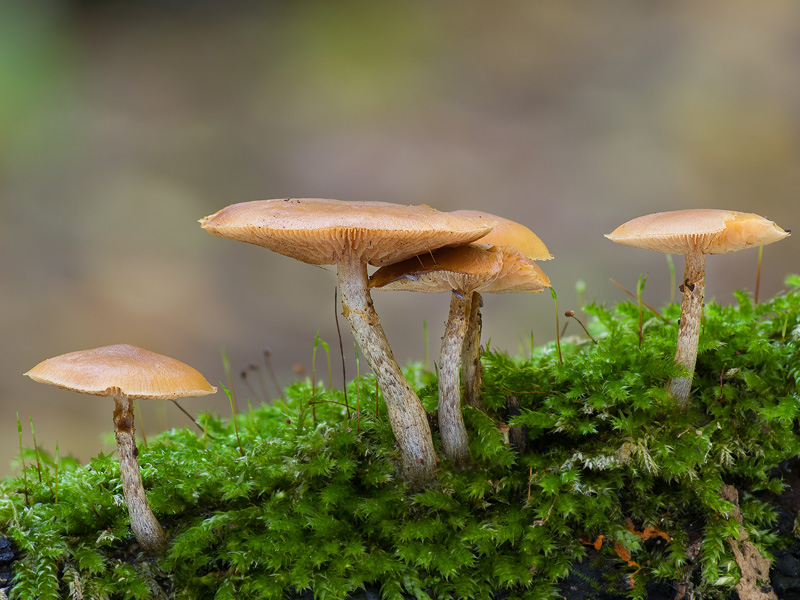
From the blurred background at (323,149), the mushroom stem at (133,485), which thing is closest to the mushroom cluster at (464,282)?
the mushroom stem at (133,485)

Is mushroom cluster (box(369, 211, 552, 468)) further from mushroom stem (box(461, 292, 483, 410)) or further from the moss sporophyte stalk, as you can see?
the moss sporophyte stalk

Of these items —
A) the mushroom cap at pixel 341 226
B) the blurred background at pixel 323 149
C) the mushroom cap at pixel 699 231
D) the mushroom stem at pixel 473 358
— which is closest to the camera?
the mushroom cap at pixel 341 226

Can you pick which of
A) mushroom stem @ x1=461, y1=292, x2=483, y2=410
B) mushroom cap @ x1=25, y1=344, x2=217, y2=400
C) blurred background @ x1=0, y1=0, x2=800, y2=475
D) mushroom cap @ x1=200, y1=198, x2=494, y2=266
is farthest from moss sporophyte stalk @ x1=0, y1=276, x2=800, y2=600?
blurred background @ x1=0, y1=0, x2=800, y2=475

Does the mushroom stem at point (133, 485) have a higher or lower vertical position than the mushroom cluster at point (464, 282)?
lower

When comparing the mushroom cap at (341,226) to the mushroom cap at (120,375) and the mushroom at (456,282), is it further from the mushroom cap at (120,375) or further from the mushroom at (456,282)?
the mushroom cap at (120,375)

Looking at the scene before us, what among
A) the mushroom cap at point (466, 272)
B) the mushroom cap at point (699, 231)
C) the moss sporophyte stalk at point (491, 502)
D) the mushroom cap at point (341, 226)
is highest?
the mushroom cap at point (341, 226)

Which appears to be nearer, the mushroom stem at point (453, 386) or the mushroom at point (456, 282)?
the mushroom at point (456, 282)
